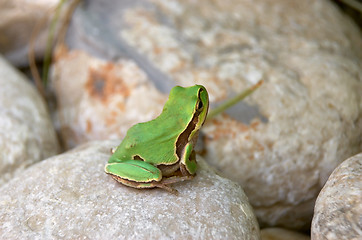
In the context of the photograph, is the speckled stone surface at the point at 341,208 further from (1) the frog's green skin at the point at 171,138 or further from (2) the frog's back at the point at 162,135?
(2) the frog's back at the point at 162,135

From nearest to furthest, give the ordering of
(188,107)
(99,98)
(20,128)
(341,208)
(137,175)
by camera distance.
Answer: (341,208), (137,175), (188,107), (20,128), (99,98)

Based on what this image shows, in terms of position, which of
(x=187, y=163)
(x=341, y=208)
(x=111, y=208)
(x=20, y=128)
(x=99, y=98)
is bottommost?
(x=20, y=128)

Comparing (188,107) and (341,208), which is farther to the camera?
(188,107)

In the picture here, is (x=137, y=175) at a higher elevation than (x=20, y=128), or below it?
higher

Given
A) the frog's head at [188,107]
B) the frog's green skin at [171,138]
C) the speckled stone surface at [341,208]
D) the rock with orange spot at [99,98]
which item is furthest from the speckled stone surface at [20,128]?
the speckled stone surface at [341,208]

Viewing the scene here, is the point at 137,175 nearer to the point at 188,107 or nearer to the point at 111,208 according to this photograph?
the point at 111,208

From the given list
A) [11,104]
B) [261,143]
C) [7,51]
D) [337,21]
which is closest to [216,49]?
[261,143]

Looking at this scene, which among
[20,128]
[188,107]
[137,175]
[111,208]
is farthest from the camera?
[20,128]

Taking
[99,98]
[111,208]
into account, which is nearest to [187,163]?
[111,208]
